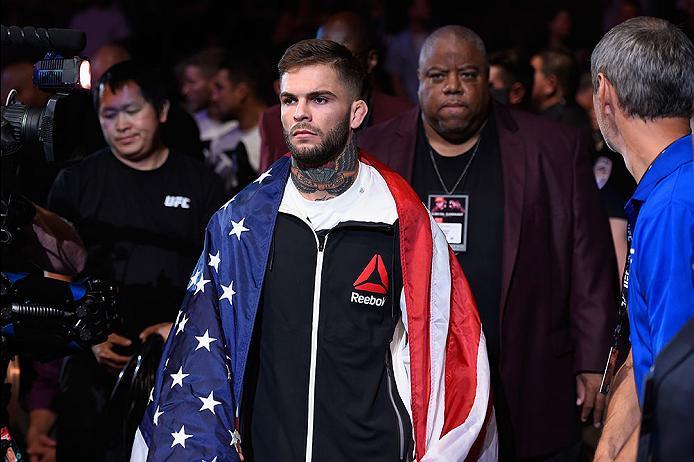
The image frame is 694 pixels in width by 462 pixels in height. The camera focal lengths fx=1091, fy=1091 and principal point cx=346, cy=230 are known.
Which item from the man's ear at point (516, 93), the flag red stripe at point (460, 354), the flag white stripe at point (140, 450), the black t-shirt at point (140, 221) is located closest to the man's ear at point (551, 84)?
the man's ear at point (516, 93)

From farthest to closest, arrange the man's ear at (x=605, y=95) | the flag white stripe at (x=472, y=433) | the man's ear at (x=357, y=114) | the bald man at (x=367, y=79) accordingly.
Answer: the bald man at (x=367, y=79) → the man's ear at (x=357, y=114) → the flag white stripe at (x=472, y=433) → the man's ear at (x=605, y=95)

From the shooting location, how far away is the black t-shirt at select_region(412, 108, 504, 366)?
4.27 metres

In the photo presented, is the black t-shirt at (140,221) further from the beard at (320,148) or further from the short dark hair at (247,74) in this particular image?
the short dark hair at (247,74)

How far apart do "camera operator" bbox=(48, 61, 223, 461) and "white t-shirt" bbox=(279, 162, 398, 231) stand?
1.25m

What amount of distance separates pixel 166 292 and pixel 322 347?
1.46 metres

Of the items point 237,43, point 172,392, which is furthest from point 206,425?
point 237,43

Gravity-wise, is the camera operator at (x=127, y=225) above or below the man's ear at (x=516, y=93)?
below

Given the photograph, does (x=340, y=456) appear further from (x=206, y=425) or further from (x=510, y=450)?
(x=510, y=450)

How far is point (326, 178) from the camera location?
350cm

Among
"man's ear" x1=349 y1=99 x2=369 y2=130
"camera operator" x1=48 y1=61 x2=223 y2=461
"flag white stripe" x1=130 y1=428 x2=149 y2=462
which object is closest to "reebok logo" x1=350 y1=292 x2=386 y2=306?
"man's ear" x1=349 y1=99 x2=369 y2=130

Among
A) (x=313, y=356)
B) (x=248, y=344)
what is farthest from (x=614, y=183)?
(x=248, y=344)

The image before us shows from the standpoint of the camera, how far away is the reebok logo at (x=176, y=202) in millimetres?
4793

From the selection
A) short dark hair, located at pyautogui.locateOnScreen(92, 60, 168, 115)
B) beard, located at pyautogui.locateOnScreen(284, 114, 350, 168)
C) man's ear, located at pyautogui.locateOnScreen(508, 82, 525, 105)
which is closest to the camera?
beard, located at pyautogui.locateOnScreen(284, 114, 350, 168)

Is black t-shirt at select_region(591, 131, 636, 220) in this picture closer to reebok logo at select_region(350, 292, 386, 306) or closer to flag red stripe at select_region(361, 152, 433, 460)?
flag red stripe at select_region(361, 152, 433, 460)
